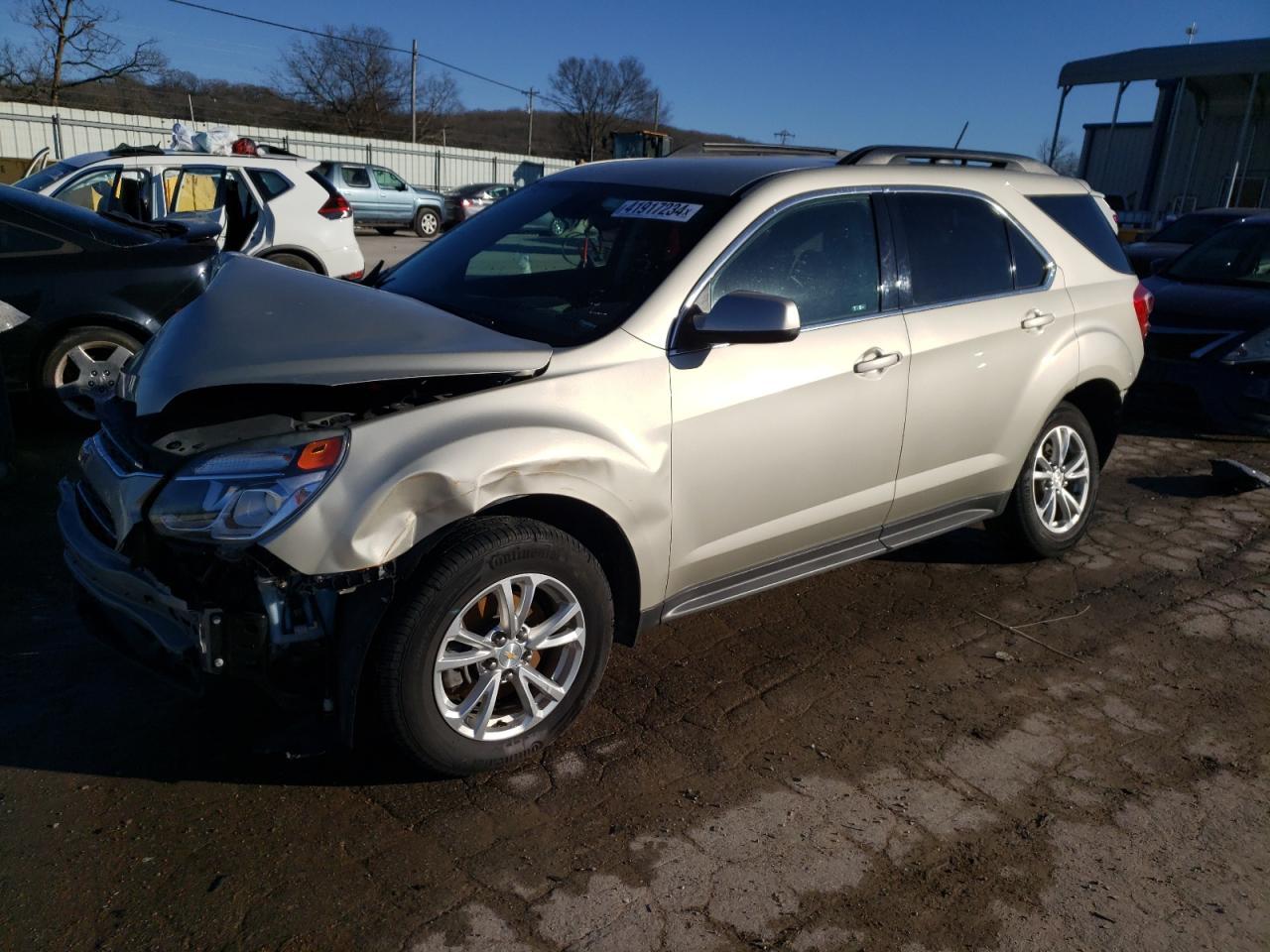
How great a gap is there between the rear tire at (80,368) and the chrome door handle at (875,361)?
15.1 ft

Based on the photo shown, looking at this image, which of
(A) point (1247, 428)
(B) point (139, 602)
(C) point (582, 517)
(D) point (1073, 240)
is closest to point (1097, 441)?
(D) point (1073, 240)

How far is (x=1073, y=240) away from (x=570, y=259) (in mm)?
2511

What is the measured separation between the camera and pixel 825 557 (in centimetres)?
381

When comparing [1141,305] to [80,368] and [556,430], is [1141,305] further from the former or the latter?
[80,368]

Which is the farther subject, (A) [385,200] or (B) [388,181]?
(B) [388,181]

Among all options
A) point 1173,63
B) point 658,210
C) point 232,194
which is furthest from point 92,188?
point 1173,63

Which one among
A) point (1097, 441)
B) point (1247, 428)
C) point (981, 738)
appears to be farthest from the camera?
point (1247, 428)

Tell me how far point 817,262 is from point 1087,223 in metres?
2.00

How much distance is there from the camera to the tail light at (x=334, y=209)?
33.4 ft

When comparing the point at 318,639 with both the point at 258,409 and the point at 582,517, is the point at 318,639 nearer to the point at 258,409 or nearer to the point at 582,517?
the point at 258,409

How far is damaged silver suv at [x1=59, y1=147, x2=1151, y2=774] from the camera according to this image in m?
2.64

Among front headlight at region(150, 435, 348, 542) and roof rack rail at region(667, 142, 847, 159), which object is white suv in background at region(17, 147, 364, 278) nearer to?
roof rack rail at region(667, 142, 847, 159)

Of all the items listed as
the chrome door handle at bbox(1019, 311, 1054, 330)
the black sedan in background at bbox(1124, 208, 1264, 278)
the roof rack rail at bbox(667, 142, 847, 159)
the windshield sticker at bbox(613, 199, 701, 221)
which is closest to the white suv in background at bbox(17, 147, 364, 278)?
the roof rack rail at bbox(667, 142, 847, 159)

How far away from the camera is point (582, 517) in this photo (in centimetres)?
310
